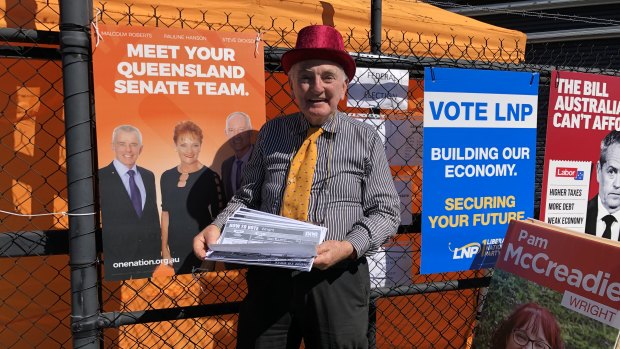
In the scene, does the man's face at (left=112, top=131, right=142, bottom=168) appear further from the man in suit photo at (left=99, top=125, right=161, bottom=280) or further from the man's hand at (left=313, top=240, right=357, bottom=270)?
the man's hand at (left=313, top=240, right=357, bottom=270)

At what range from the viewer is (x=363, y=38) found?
3012mm

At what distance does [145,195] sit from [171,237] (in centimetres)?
23

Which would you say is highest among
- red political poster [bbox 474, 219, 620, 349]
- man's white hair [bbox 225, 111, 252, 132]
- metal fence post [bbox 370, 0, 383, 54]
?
metal fence post [bbox 370, 0, 383, 54]

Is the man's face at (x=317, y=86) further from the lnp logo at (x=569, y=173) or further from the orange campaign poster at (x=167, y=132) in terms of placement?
the lnp logo at (x=569, y=173)

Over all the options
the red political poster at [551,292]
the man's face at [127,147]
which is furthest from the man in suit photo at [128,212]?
the red political poster at [551,292]

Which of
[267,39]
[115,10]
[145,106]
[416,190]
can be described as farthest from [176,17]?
[416,190]

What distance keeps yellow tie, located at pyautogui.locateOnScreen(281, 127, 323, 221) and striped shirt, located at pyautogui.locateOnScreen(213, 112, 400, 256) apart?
0.02m

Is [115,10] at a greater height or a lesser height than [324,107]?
greater

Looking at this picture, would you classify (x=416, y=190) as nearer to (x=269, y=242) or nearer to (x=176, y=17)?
(x=269, y=242)

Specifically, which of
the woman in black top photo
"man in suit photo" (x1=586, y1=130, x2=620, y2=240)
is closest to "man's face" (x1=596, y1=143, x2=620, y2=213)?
"man in suit photo" (x1=586, y1=130, x2=620, y2=240)

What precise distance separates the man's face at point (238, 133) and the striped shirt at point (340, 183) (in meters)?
0.22

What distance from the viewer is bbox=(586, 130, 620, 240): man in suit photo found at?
2.89 meters

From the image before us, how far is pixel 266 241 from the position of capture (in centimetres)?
171

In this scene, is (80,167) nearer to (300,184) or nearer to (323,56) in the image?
(300,184)
